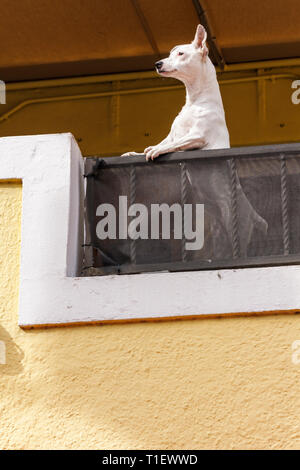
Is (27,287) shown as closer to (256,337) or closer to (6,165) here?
(6,165)

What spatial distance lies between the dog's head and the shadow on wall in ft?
6.22

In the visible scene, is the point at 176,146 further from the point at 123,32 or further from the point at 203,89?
the point at 123,32

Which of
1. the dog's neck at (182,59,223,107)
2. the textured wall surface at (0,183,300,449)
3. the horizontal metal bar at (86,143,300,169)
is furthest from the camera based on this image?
the dog's neck at (182,59,223,107)

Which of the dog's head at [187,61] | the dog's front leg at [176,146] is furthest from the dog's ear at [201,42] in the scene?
the dog's front leg at [176,146]

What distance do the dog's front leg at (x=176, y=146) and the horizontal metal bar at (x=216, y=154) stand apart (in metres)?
0.03

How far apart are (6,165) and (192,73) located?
1378 mm

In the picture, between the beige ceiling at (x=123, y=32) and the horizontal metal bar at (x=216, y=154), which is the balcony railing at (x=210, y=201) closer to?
the horizontal metal bar at (x=216, y=154)

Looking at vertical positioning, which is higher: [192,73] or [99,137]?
[99,137]

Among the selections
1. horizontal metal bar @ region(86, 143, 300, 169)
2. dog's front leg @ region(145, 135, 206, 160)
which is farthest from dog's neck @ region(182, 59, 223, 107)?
horizontal metal bar @ region(86, 143, 300, 169)

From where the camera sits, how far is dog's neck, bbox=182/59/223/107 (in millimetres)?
5551

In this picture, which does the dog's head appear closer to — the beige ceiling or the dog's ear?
the dog's ear

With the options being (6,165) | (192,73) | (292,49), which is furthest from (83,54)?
(6,165)
